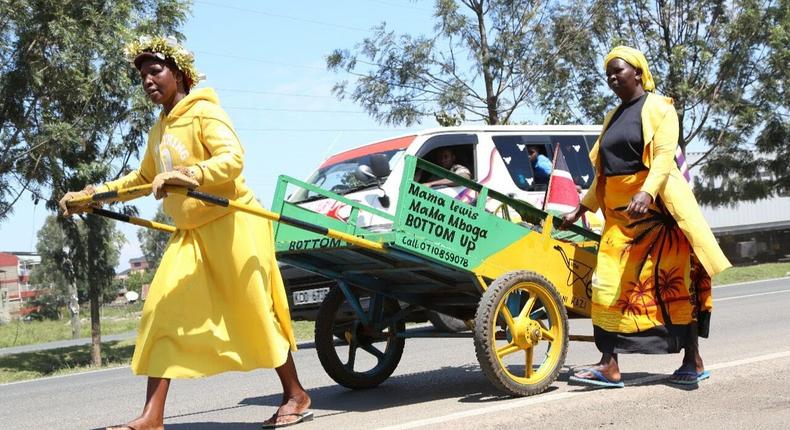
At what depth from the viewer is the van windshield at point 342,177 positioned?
9.34m

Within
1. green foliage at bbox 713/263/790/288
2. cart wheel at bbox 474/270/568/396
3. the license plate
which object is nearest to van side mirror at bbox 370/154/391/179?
cart wheel at bbox 474/270/568/396

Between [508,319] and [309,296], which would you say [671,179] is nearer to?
[508,319]

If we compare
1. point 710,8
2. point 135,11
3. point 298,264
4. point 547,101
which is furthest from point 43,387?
point 710,8

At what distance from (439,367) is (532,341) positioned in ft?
8.03

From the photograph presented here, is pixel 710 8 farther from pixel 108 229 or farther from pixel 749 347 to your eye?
pixel 749 347

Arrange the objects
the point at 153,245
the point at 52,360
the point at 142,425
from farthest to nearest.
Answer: the point at 153,245 < the point at 52,360 < the point at 142,425

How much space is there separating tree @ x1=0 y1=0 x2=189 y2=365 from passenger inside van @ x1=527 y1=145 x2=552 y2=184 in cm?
748

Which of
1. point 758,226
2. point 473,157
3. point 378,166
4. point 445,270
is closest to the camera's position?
point 445,270

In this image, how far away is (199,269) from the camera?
489 centimetres

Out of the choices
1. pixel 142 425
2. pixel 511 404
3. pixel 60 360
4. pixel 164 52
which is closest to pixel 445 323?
pixel 511 404

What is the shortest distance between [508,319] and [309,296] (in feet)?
16.4

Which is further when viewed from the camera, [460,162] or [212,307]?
[460,162]

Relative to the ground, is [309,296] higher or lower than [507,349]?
higher

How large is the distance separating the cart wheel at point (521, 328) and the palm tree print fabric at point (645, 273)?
325 millimetres
